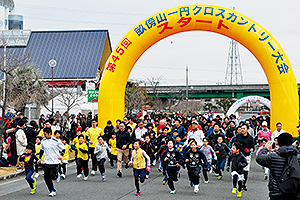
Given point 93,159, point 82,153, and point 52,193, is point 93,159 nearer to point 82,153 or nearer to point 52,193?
point 82,153

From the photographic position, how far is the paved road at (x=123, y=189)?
29.9ft

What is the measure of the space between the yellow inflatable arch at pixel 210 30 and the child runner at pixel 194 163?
7549 millimetres

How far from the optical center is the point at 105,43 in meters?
46.2

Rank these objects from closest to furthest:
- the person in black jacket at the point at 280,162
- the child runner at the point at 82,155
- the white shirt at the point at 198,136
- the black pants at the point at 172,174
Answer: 1. the person in black jacket at the point at 280,162
2. the black pants at the point at 172,174
3. the child runner at the point at 82,155
4. the white shirt at the point at 198,136

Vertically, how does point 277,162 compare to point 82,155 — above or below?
above

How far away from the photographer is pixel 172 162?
9734 millimetres

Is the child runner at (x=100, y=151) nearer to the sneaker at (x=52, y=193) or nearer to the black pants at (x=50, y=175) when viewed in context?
the black pants at (x=50, y=175)

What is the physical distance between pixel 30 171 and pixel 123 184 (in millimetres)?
2512

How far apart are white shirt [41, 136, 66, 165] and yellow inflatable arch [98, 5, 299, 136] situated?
25.3 feet

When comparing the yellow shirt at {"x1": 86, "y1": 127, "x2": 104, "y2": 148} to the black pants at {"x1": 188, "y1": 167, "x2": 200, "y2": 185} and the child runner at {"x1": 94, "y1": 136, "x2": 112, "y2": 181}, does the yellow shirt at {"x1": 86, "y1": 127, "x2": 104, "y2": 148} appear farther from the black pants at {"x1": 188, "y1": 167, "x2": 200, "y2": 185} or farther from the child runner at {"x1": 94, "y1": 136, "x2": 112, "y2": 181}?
the black pants at {"x1": 188, "y1": 167, "x2": 200, "y2": 185}

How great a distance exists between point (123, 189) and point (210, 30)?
9.52 metres

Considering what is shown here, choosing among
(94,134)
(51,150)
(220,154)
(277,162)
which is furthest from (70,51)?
(277,162)

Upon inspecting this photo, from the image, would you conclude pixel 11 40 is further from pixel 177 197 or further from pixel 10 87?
pixel 177 197

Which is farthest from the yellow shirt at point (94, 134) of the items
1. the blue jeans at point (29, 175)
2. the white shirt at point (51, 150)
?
the blue jeans at point (29, 175)
